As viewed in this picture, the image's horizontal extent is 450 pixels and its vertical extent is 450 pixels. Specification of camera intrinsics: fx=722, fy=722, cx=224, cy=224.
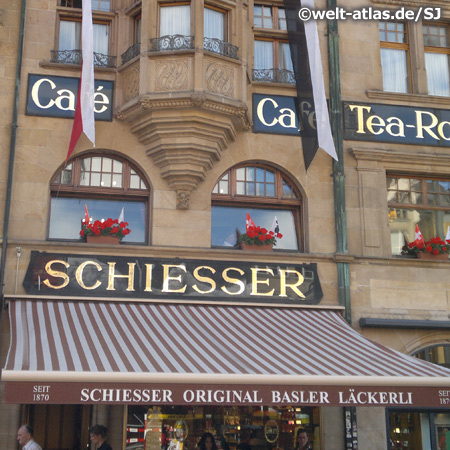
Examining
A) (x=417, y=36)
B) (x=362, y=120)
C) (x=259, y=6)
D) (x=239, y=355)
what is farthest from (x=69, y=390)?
(x=417, y=36)

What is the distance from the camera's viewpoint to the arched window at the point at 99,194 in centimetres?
1331

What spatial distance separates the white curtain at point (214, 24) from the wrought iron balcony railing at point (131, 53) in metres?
1.32

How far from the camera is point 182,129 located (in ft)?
43.5

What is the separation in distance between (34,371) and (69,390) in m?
0.50

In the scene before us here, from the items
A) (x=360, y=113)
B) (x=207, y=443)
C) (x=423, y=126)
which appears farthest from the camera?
(x=423, y=126)

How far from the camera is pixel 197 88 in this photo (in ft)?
42.7

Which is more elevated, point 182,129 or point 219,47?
point 219,47

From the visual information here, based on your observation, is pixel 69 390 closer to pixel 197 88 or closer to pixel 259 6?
pixel 197 88

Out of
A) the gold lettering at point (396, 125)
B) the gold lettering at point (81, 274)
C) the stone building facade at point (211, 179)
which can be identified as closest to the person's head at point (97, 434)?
the stone building facade at point (211, 179)

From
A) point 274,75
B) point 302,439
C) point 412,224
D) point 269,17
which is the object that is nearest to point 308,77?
point 274,75

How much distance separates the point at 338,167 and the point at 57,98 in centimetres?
552

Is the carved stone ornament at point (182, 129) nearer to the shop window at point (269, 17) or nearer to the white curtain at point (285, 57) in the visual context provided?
the white curtain at point (285, 57)

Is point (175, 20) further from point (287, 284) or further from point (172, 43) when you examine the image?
point (287, 284)

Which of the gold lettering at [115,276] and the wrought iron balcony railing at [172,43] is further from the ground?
the wrought iron balcony railing at [172,43]
